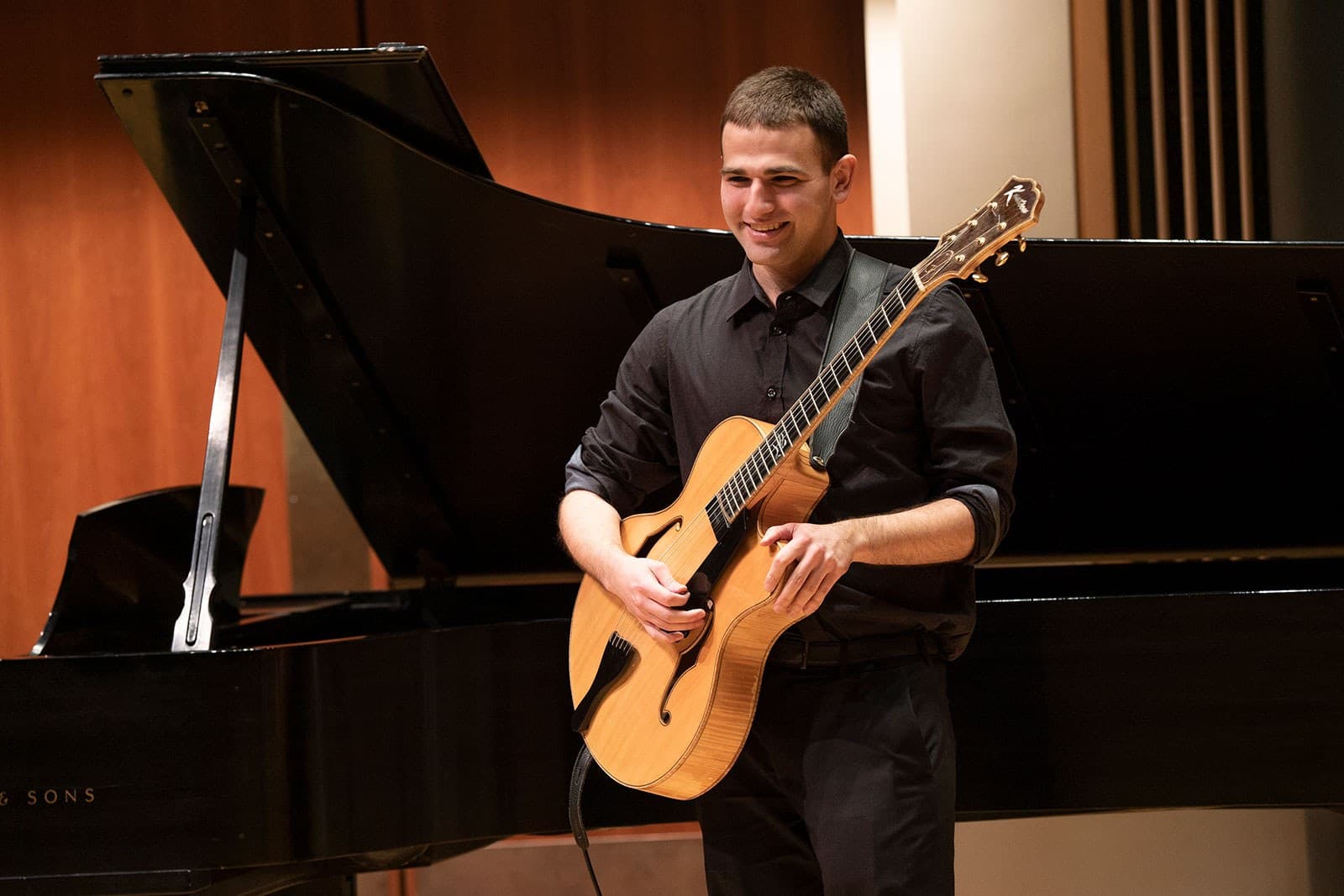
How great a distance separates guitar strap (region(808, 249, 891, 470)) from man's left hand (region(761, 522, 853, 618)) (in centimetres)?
11

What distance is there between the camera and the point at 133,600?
247cm

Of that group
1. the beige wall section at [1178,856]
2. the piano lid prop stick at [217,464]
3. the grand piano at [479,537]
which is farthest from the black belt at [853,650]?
the beige wall section at [1178,856]

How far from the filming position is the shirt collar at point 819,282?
1667mm

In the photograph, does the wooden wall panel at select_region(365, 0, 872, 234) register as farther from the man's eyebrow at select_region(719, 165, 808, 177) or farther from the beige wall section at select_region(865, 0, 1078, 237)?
the man's eyebrow at select_region(719, 165, 808, 177)

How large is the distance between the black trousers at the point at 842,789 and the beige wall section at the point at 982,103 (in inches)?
91.2

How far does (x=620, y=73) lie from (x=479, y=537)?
1819 millimetres

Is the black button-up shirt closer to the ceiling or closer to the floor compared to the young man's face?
closer to the floor

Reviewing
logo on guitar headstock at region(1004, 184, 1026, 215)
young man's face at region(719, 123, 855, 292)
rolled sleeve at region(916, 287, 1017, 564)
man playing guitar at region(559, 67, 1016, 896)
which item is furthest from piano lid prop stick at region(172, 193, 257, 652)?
logo on guitar headstock at region(1004, 184, 1026, 215)

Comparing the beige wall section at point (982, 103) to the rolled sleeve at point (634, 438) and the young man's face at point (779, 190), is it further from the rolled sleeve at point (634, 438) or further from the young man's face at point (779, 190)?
the young man's face at point (779, 190)

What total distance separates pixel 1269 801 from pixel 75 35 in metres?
3.99

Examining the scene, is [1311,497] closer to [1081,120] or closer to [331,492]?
[1081,120]

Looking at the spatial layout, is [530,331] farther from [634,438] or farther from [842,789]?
[842,789]

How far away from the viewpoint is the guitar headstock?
133 centimetres

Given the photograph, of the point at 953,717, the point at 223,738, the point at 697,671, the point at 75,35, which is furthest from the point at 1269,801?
the point at 75,35
